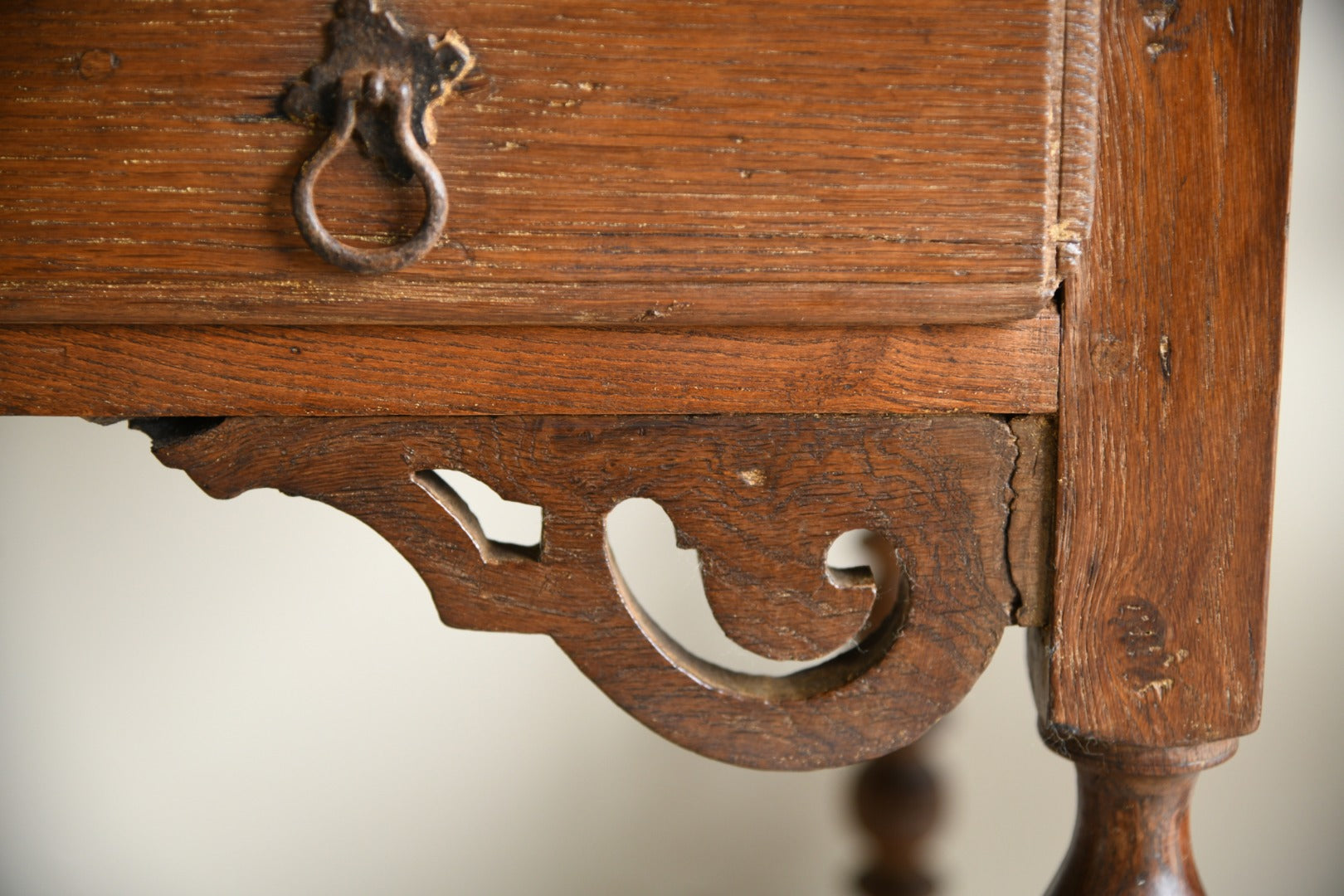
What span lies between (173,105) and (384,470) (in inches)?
5.5

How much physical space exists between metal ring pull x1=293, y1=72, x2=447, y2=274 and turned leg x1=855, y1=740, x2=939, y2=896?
0.68 metres

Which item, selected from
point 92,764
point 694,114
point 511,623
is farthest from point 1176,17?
point 92,764

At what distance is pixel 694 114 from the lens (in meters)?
0.35

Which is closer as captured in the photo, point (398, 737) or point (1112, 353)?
point (1112, 353)

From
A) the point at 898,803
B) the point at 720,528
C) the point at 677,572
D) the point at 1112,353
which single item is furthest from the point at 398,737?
the point at 1112,353

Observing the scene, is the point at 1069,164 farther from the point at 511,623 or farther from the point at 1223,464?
the point at 511,623

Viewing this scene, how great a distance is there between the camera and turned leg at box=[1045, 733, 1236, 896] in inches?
16.2

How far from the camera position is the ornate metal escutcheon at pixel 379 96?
1.12 ft

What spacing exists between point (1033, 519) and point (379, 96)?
10.4 inches

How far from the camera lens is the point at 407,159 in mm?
340

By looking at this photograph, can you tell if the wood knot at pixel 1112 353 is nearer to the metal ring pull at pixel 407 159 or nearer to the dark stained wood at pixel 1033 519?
the dark stained wood at pixel 1033 519

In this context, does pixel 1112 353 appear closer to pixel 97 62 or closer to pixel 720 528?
pixel 720 528

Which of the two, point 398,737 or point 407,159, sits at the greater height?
point 407,159

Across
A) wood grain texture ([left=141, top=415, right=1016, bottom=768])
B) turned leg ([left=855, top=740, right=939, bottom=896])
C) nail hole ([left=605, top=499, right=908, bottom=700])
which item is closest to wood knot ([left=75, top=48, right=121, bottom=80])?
wood grain texture ([left=141, top=415, right=1016, bottom=768])
